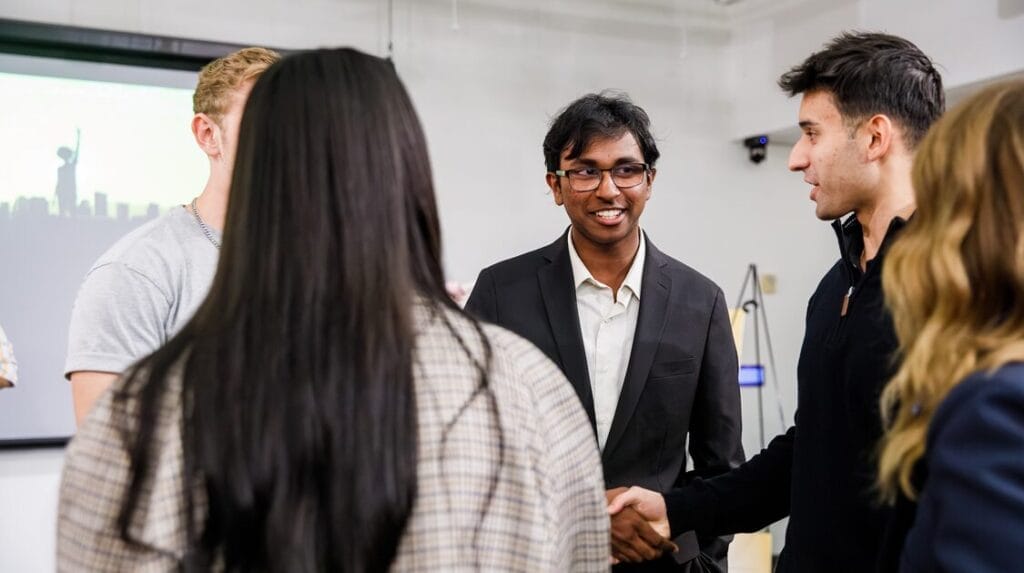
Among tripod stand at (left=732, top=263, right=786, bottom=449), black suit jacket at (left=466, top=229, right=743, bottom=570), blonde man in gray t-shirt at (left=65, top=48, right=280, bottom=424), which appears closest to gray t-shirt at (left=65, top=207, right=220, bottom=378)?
blonde man in gray t-shirt at (left=65, top=48, right=280, bottom=424)

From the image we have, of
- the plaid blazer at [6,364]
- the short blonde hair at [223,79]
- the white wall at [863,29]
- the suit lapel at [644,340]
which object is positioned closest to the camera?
the short blonde hair at [223,79]

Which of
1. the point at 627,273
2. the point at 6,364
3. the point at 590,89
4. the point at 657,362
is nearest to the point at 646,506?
the point at 657,362

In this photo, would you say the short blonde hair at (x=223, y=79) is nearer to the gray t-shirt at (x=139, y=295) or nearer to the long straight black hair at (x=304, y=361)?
the gray t-shirt at (x=139, y=295)

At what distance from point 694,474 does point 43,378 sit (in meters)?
2.92

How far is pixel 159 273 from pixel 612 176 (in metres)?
1.14

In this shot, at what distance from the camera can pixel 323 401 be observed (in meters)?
0.99

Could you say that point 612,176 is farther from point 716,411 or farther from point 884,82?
point 884,82

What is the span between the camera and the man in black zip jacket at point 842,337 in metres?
1.59

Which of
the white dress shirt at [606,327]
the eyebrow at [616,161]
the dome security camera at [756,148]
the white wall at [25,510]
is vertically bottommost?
the white wall at [25,510]

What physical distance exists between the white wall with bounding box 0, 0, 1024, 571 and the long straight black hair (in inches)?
126

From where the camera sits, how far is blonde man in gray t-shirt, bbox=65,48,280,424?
173 cm

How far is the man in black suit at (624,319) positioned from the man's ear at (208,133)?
0.78 m

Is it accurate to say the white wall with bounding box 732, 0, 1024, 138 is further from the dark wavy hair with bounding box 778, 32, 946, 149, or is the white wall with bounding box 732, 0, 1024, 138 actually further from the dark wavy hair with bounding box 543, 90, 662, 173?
the dark wavy hair with bounding box 778, 32, 946, 149

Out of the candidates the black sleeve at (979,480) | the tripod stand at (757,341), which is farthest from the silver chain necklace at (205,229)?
the tripod stand at (757,341)
